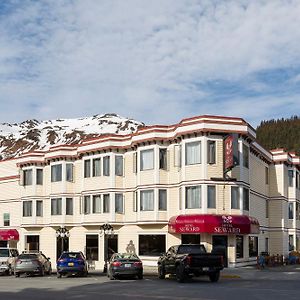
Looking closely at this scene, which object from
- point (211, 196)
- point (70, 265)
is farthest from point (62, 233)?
point (70, 265)

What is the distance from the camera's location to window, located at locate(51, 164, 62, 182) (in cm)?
5306

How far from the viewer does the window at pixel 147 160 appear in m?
45.4

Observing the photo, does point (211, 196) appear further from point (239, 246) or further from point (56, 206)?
point (56, 206)

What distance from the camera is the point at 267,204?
53844 millimetres

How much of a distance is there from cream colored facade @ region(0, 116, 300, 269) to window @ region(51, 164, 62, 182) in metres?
0.09

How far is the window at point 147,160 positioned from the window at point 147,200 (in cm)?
185

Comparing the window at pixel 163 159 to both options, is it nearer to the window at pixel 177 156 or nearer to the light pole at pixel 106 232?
the window at pixel 177 156

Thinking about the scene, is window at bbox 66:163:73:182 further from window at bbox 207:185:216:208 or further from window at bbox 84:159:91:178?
window at bbox 207:185:216:208

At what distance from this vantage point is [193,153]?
42.2 metres

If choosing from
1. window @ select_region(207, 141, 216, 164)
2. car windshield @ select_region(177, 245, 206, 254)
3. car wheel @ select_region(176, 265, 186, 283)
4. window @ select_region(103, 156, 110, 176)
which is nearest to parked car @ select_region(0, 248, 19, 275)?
window @ select_region(103, 156, 110, 176)

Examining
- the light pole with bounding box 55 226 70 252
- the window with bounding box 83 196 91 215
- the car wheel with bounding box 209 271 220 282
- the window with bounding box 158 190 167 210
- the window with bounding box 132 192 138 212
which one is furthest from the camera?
the light pole with bounding box 55 226 70 252

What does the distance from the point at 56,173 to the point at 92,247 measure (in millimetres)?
7835

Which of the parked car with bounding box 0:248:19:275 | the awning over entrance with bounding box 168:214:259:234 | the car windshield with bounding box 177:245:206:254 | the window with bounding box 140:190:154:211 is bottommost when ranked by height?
the parked car with bounding box 0:248:19:275

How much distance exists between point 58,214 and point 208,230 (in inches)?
691
